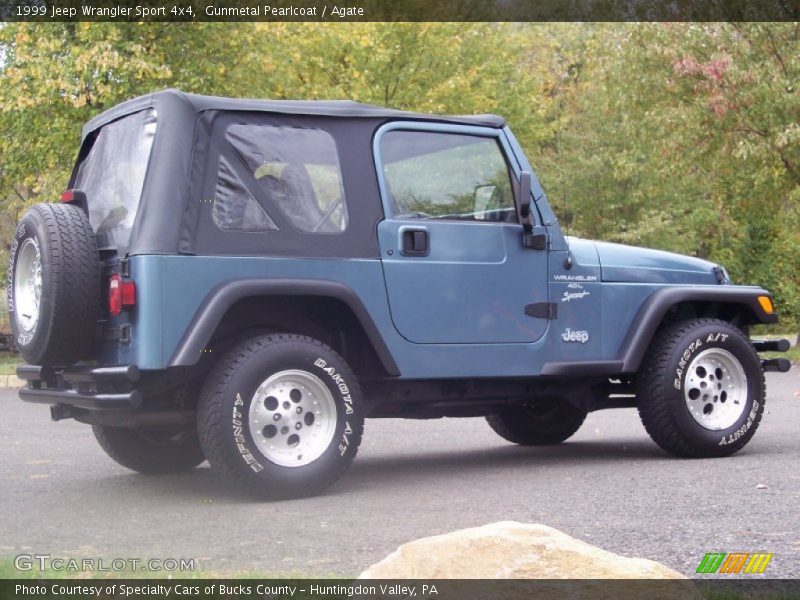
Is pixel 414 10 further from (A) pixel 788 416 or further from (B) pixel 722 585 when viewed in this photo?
(B) pixel 722 585

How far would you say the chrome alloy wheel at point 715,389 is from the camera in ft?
26.4

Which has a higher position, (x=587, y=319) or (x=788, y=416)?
(x=587, y=319)

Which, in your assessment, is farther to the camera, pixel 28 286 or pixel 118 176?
pixel 118 176

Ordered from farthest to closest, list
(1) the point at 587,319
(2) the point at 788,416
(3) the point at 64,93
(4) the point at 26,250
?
(3) the point at 64,93, (2) the point at 788,416, (1) the point at 587,319, (4) the point at 26,250

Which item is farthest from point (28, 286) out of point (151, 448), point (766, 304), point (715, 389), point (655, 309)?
point (766, 304)

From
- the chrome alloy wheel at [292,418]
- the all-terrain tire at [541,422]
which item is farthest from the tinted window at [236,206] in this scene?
the all-terrain tire at [541,422]

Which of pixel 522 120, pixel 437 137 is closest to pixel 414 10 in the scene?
pixel 522 120

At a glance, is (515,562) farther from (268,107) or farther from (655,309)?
(655,309)

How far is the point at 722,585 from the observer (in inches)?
168

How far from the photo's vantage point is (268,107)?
22.9 ft

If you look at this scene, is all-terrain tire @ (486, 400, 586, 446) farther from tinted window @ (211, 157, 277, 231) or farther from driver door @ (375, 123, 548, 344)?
tinted window @ (211, 157, 277, 231)

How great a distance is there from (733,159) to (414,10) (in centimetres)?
790

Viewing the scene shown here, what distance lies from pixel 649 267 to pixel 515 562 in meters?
4.87

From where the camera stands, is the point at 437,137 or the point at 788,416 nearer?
the point at 437,137
